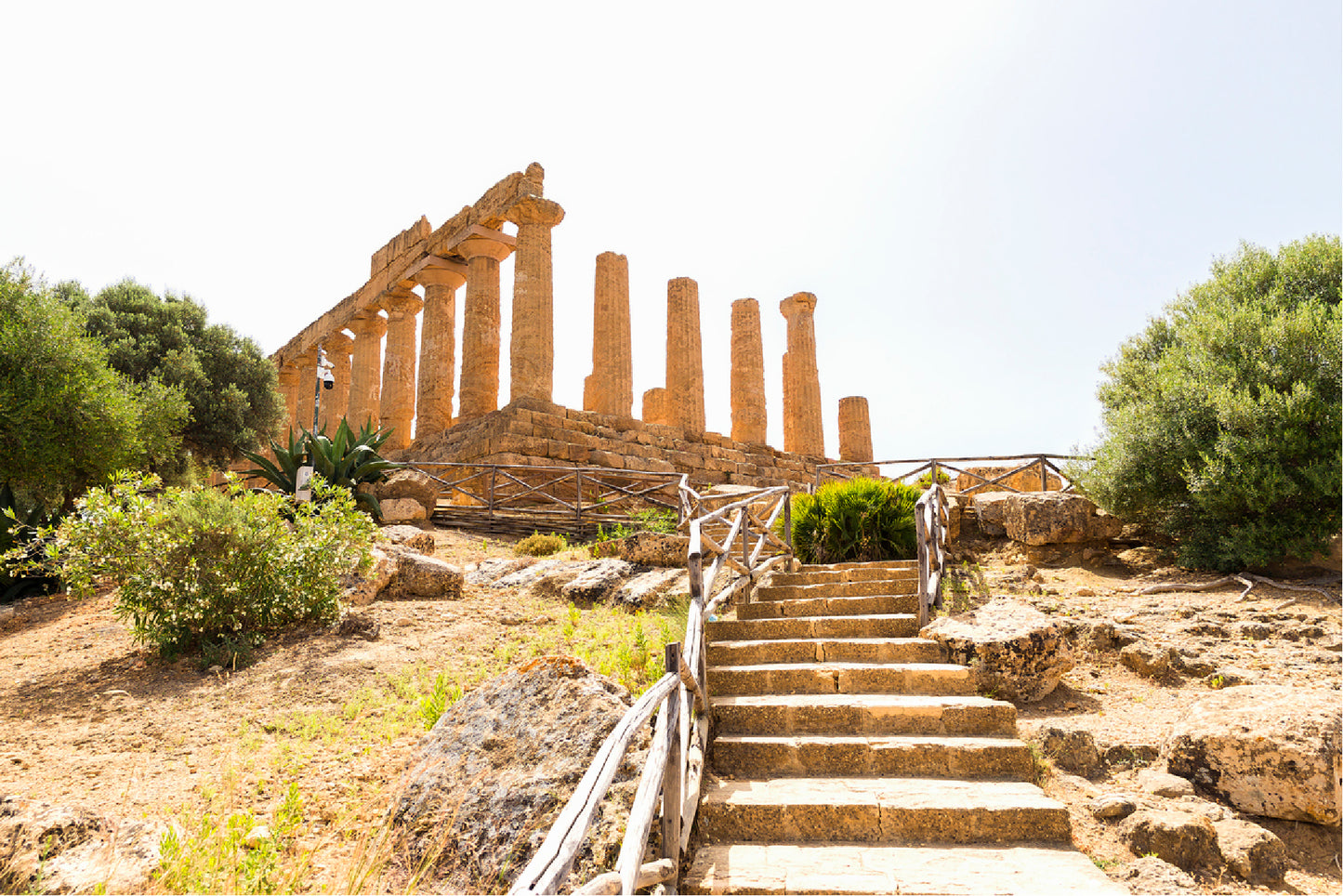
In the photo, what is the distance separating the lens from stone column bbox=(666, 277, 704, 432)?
21.2 meters

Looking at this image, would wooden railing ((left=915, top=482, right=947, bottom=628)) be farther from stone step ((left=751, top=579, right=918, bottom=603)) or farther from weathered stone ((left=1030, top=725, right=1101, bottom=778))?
weathered stone ((left=1030, top=725, right=1101, bottom=778))

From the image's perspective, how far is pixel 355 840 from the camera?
13.0ft

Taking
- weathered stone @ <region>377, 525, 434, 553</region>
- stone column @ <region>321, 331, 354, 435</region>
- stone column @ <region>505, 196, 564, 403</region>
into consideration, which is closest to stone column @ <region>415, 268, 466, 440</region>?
stone column @ <region>505, 196, 564, 403</region>

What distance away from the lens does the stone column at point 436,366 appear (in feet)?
64.5

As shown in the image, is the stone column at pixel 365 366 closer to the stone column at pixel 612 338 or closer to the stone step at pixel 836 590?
the stone column at pixel 612 338

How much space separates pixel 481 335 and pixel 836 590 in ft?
45.4

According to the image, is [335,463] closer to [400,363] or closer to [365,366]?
[400,363]

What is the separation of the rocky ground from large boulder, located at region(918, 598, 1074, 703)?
203 millimetres

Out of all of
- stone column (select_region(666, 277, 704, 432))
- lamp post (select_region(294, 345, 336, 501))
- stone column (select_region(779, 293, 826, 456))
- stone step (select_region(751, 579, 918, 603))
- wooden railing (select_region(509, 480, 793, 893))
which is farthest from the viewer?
stone column (select_region(779, 293, 826, 456))

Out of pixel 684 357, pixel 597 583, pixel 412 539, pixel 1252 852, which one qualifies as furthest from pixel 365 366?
pixel 1252 852

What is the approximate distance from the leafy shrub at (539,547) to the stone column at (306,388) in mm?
16263

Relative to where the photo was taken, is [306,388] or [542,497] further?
[306,388]

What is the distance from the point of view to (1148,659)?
243 inches

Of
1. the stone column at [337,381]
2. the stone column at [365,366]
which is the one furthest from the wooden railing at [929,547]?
the stone column at [337,381]
